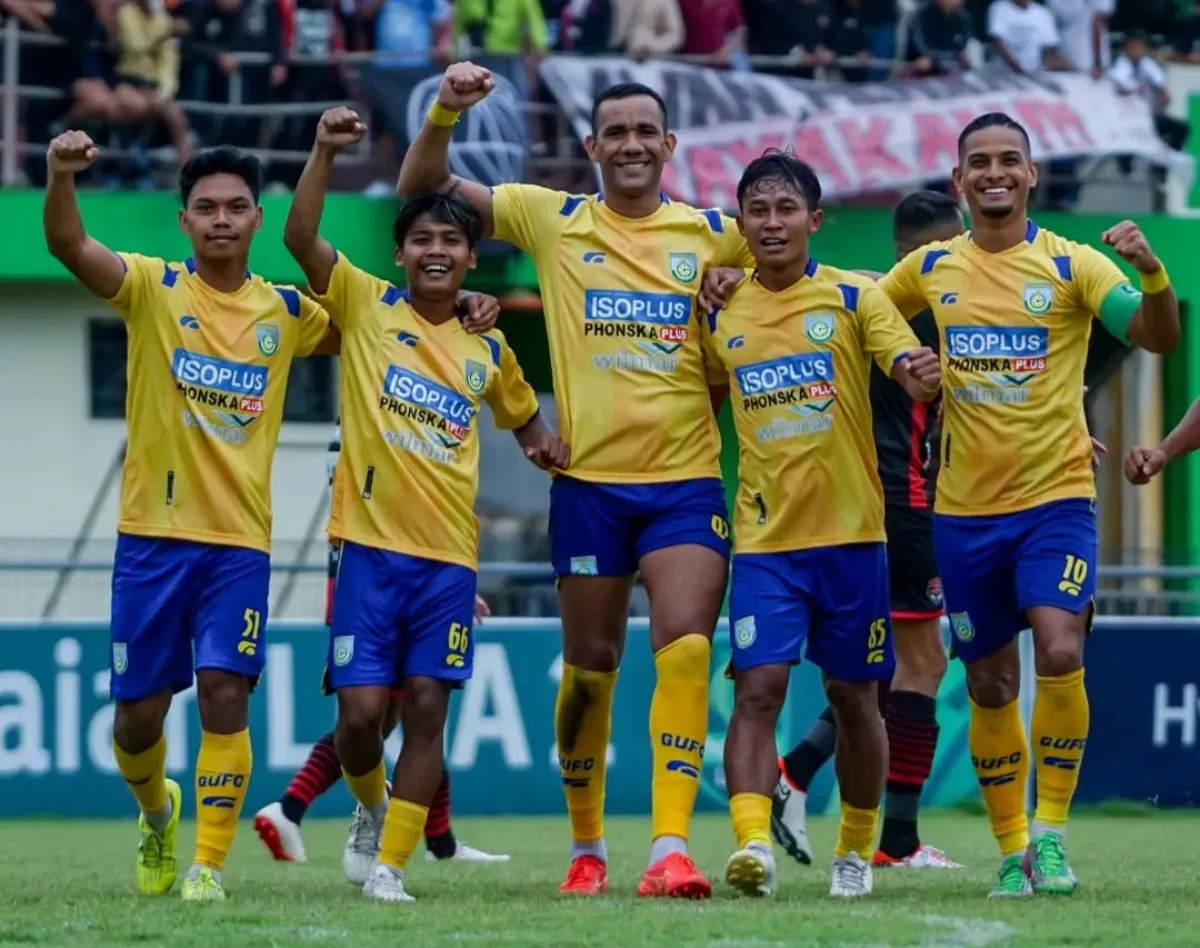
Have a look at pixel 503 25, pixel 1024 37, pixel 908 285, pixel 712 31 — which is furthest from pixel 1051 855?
pixel 1024 37

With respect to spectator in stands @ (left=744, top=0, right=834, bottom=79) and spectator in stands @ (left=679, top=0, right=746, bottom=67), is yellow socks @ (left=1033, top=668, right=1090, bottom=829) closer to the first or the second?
spectator in stands @ (left=679, top=0, right=746, bottom=67)

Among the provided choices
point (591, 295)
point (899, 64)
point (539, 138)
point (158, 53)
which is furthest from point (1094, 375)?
point (591, 295)

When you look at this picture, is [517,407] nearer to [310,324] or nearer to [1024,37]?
[310,324]

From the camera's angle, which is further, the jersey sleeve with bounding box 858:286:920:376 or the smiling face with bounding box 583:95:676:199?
the smiling face with bounding box 583:95:676:199

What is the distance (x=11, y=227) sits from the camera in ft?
63.0

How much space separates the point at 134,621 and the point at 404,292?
140 centimetres

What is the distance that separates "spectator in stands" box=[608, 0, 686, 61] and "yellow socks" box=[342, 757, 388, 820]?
38.0 feet

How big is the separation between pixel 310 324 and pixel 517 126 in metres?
10.8

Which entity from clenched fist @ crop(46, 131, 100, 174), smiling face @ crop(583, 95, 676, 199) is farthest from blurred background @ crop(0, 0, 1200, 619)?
clenched fist @ crop(46, 131, 100, 174)

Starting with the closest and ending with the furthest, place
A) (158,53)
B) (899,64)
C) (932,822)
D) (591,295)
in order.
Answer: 1. (591,295)
2. (932,822)
3. (158,53)
4. (899,64)

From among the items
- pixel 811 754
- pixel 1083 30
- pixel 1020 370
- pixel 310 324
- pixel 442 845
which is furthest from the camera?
pixel 1083 30

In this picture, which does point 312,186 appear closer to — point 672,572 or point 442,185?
point 442,185

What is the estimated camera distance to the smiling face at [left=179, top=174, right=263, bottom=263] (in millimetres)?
7855

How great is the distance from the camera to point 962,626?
25.9 ft
